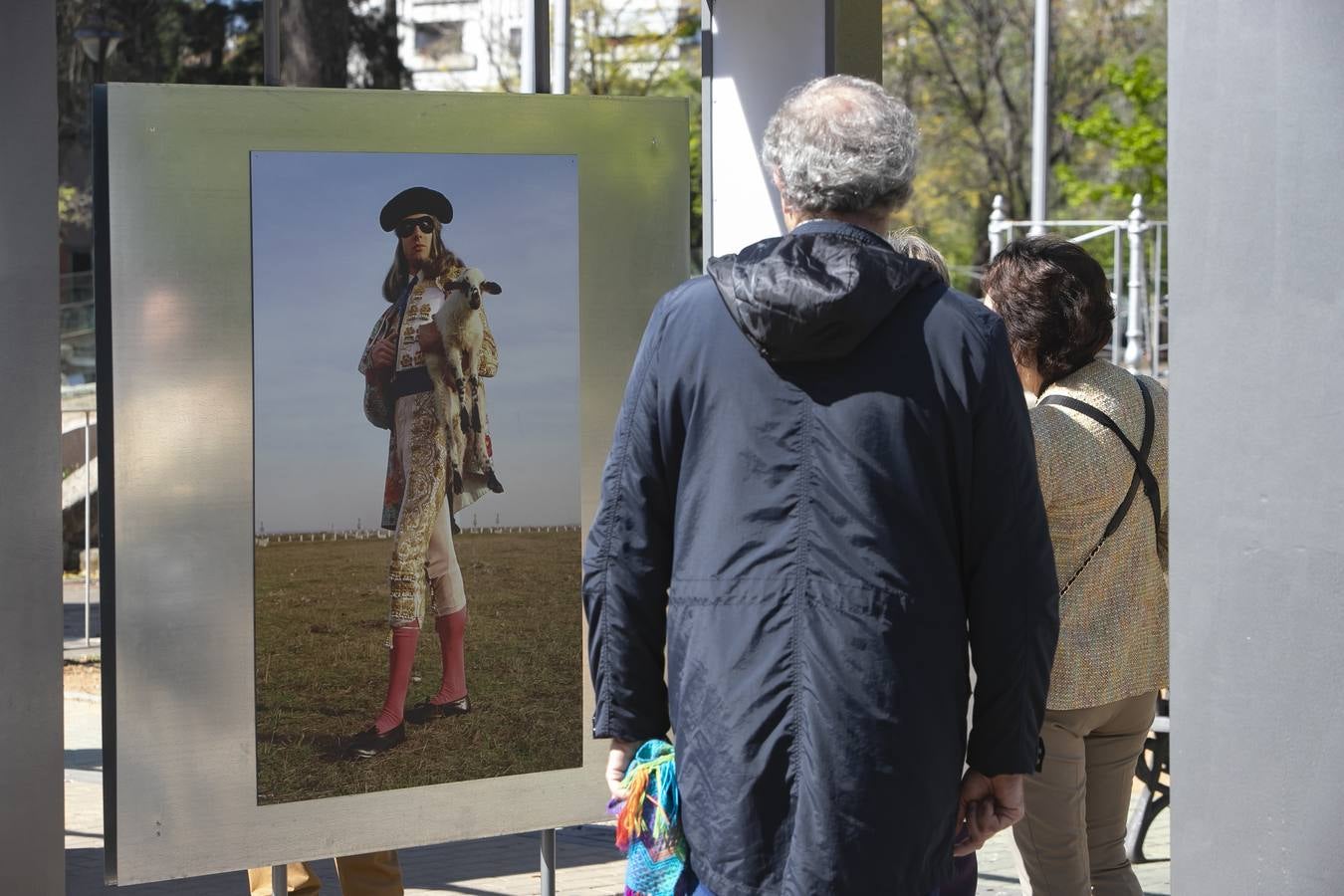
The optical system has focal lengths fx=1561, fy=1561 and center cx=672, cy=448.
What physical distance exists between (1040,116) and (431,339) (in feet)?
41.0

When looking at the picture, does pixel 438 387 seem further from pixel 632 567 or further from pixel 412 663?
pixel 632 567

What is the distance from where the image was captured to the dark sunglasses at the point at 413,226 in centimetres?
A: 351

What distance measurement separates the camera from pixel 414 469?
139 inches

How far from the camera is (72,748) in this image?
8.16 metres

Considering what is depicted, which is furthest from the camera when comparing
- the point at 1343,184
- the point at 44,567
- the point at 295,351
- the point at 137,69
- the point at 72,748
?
the point at 137,69

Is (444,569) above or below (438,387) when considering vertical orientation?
below

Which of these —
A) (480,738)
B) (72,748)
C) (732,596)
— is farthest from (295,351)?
(72,748)

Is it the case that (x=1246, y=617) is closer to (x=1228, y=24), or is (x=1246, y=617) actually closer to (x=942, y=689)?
(x=942, y=689)

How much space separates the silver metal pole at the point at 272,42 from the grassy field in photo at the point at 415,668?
1.01m

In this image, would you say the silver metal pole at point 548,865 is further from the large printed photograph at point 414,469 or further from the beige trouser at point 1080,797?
the beige trouser at point 1080,797

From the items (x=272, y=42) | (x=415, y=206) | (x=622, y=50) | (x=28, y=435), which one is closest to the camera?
(x=28, y=435)

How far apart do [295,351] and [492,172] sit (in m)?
0.62

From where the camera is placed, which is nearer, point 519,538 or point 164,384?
point 164,384

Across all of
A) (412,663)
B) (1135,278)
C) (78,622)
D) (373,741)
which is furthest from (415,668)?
(1135,278)
